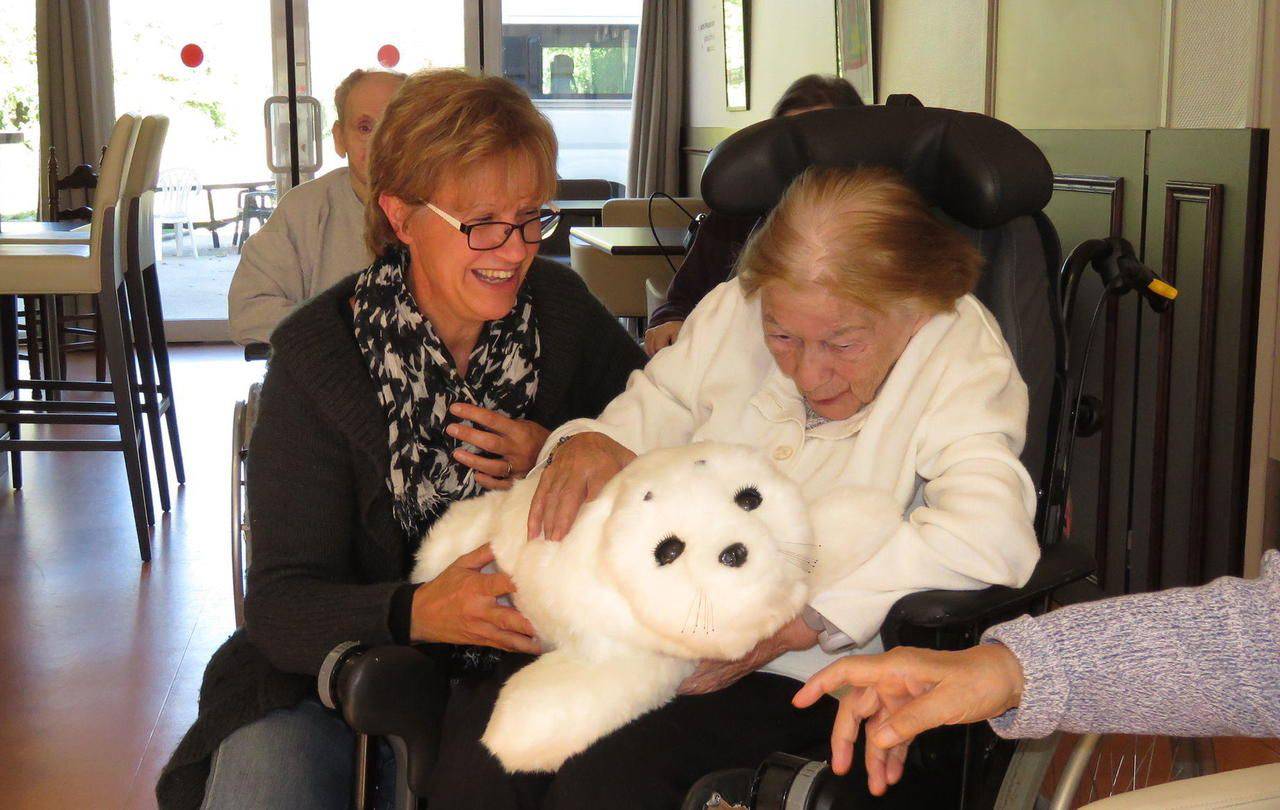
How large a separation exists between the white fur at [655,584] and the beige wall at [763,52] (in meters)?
3.69

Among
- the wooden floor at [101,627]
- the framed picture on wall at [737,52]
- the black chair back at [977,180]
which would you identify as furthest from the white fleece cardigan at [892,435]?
the framed picture on wall at [737,52]

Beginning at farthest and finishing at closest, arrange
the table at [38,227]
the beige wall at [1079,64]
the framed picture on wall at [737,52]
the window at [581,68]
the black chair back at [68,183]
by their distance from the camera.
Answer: the window at [581,68] → the framed picture on wall at [737,52] → the black chair back at [68,183] → the table at [38,227] → the beige wall at [1079,64]

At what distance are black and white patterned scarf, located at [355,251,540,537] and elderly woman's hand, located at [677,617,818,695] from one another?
18.4 inches

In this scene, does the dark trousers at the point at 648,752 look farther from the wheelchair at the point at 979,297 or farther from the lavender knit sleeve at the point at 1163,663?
the lavender knit sleeve at the point at 1163,663

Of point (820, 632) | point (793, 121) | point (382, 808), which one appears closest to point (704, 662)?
point (820, 632)

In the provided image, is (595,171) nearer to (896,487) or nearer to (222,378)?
(222,378)

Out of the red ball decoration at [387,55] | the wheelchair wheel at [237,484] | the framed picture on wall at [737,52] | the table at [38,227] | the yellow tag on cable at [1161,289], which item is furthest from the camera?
the red ball decoration at [387,55]

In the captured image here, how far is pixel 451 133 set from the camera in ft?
5.17

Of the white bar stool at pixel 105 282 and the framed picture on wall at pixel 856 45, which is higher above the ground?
the framed picture on wall at pixel 856 45

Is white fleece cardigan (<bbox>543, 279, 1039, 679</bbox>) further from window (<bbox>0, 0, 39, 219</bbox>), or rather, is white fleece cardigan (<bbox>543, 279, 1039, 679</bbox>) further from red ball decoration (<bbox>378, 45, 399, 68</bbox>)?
window (<bbox>0, 0, 39, 219</bbox>)

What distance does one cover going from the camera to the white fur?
3.91 feet

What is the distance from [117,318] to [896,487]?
2.76m

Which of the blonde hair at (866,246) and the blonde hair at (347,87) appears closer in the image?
the blonde hair at (866,246)

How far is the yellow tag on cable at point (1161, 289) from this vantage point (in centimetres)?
181
